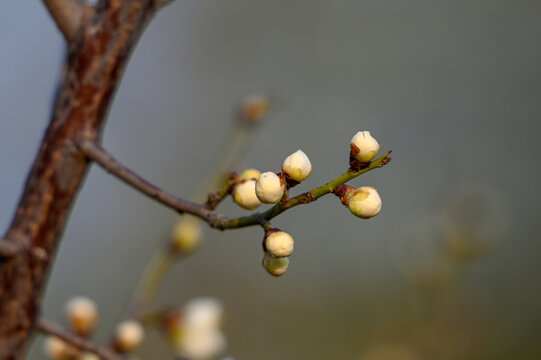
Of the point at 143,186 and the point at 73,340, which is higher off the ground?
the point at 143,186

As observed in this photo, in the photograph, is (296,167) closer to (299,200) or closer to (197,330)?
(299,200)

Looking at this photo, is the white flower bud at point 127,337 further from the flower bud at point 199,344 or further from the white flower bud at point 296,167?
the white flower bud at point 296,167

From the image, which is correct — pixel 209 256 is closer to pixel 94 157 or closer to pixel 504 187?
pixel 504 187

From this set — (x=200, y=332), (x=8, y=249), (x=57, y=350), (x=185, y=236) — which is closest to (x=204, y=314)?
(x=200, y=332)

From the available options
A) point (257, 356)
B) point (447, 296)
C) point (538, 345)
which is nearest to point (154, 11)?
point (447, 296)

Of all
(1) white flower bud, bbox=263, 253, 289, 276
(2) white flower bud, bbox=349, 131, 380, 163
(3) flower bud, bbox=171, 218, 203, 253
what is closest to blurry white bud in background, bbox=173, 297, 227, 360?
(3) flower bud, bbox=171, 218, 203, 253

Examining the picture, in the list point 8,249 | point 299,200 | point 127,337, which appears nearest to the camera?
point 299,200

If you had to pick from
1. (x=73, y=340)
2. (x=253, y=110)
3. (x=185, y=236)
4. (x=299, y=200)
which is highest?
(x=253, y=110)
